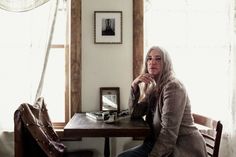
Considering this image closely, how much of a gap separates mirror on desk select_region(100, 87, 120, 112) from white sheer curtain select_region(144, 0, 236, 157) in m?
0.54

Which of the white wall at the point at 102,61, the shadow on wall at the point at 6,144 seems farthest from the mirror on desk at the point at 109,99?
the shadow on wall at the point at 6,144

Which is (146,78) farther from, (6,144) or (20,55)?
(6,144)

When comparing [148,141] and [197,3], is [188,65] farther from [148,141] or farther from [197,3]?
[148,141]

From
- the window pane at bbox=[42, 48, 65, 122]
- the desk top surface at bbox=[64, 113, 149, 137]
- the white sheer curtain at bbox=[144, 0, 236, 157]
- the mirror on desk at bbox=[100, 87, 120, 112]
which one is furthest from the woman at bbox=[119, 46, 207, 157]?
the window pane at bbox=[42, 48, 65, 122]

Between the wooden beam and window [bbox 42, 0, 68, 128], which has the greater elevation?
the wooden beam

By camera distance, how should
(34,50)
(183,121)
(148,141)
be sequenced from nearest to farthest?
(183,121) < (148,141) < (34,50)

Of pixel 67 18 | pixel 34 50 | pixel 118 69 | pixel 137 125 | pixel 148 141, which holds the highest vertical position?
pixel 67 18

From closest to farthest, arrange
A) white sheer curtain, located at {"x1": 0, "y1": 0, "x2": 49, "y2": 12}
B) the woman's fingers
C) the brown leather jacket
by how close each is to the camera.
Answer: the brown leather jacket
the woman's fingers
white sheer curtain, located at {"x1": 0, "y1": 0, "x2": 49, "y2": 12}

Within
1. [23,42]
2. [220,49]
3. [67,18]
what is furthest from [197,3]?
[23,42]

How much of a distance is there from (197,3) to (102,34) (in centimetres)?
94

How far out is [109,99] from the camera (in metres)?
2.88

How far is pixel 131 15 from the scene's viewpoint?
2.88m

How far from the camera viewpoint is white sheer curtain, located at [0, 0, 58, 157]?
9.04 feet

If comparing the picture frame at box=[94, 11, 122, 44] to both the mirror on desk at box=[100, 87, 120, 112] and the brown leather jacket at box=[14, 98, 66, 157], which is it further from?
the brown leather jacket at box=[14, 98, 66, 157]
